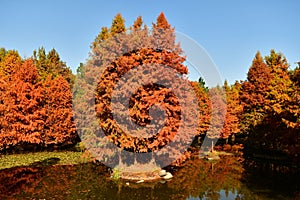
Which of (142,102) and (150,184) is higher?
(142,102)

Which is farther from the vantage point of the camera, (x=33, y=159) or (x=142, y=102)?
(x=33, y=159)

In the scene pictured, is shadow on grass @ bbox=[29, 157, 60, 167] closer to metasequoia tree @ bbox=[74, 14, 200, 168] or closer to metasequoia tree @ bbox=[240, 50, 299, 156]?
metasequoia tree @ bbox=[74, 14, 200, 168]

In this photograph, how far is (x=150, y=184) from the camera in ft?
83.3

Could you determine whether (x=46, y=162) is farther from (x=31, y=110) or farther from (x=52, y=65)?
(x=52, y=65)

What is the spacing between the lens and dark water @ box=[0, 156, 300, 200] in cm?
2191

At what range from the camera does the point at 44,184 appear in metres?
25.4

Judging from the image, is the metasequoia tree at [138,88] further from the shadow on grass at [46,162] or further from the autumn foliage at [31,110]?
the autumn foliage at [31,110]

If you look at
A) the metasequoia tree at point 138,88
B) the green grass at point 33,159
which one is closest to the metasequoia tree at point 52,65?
the green grass at point 33,159

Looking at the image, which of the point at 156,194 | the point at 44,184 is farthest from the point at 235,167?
the point at 44,184

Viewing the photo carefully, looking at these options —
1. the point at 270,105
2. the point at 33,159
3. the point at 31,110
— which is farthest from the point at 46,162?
the point at 270,105

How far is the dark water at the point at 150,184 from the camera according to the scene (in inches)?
862

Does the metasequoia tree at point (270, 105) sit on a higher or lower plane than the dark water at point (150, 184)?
higher

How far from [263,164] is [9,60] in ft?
167

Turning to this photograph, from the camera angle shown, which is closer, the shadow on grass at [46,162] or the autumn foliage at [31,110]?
the shadow on grass at [46,162]
